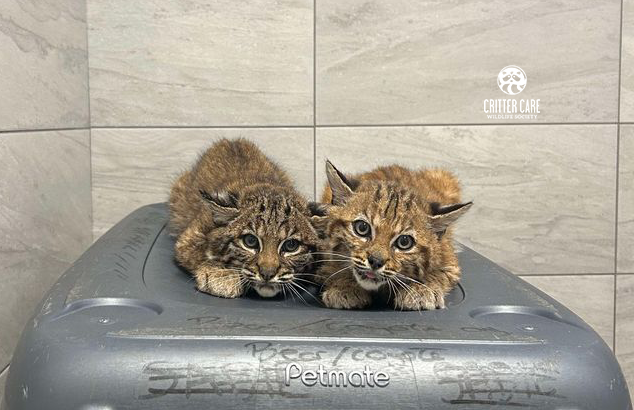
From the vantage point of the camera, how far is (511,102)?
244 centimetres

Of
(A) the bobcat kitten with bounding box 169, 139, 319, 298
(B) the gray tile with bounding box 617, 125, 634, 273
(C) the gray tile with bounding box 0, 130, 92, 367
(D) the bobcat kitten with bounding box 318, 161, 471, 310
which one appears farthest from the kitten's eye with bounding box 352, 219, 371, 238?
(B) the gray tile with bounding box 617, 125, 634, 273

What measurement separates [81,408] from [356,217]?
69cm

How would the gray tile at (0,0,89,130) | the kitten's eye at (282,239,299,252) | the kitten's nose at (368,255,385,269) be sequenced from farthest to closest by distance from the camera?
the gray tile at (0,0,89,130), the kitten's eye at (282,239,299,252), the kitten's nose at (368,255,385,269)

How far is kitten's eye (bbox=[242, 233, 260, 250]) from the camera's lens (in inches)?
61.1

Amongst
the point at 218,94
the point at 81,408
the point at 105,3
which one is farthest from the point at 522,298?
the point at 105,3

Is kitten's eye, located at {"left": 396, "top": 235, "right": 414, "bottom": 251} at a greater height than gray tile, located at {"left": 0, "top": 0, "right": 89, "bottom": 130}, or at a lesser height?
lesser

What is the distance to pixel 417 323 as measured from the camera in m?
1.33

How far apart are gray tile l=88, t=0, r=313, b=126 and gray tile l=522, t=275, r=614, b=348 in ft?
3.50

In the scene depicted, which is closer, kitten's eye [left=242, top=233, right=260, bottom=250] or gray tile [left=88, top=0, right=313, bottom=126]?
kitten's eye [left=242, top=233, right=260, bottom=250]

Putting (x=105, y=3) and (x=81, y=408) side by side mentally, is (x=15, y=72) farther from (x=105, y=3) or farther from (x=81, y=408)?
(x=81, y=408)

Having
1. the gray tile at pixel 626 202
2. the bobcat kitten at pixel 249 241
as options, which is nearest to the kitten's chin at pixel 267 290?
the bobcat kitten at pixel 249 241

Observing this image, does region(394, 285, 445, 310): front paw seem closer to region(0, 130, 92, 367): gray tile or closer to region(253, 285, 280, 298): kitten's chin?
region(253, 285, 280, 298): kitten's chin

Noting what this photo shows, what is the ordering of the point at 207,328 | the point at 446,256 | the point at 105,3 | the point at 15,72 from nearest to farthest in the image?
1. the point at 207,328
2. the point at 446,256
3. the point at 15,72
4. the point at 105,3

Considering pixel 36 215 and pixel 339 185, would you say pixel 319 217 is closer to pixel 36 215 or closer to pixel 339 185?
pixel 339 185
